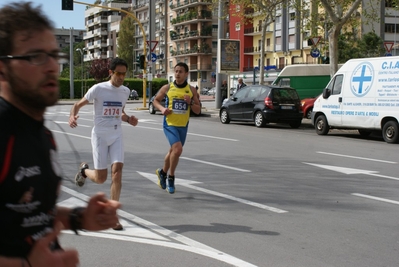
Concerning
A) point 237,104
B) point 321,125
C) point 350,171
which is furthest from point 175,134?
point 237,104

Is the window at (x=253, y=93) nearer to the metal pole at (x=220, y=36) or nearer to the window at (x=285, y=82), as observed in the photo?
the metal pole at (x=220, y=36)

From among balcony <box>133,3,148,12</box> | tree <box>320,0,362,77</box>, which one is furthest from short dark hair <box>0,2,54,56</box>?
balcony <box>133,3,148,12</box>

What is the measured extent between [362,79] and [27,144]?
17.1m

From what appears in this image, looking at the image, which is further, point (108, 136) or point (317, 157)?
point (317, 157)

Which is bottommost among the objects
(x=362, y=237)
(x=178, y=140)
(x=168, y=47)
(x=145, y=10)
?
(x=362, y=237)

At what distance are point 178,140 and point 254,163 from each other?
350 centimetres

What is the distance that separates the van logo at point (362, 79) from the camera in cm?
1778

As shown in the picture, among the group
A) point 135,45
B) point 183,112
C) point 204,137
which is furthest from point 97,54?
point 183,112

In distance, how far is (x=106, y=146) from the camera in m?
7.15

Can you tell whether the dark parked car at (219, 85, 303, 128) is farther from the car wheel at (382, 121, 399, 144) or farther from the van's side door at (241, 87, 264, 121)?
the car wheel at (382, 121, 399, 144)

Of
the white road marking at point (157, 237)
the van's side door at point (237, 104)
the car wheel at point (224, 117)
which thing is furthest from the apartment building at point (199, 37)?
the white road marking at point (157, 237)

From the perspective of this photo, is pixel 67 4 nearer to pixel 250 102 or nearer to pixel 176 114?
pixel 250 102

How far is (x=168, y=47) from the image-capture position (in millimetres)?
115000

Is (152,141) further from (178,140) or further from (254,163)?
(178,140)
